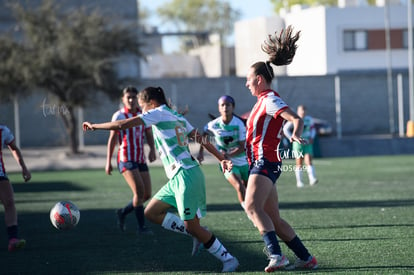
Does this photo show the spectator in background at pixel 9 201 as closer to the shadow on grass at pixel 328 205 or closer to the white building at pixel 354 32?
the shadow on grass at pixel 328 205

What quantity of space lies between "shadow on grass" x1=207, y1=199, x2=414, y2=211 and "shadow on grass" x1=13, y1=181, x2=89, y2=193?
6307mm

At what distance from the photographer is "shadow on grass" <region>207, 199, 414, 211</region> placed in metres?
14.7

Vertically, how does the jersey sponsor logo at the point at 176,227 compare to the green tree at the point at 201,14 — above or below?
below

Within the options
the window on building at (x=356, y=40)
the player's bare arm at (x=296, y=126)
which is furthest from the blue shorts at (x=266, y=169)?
the window on building at (x=356, y=40)

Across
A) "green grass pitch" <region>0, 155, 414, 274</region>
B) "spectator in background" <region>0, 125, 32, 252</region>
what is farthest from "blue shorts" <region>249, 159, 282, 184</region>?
"spectator in background" <region>0, 125, 32, 252</region>

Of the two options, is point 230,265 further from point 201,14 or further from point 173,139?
point 201,14

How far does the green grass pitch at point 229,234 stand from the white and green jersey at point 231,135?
1.04 meters

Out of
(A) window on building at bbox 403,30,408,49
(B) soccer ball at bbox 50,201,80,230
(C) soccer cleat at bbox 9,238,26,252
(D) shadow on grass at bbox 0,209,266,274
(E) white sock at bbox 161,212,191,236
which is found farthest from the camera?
(A) window on building at bbox 403,30,408,49

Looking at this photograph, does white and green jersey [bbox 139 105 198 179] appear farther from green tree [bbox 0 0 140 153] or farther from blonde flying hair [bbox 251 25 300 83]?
green tree [bbox 0 0 140 153]

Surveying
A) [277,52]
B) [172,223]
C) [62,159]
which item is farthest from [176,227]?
[62,159]

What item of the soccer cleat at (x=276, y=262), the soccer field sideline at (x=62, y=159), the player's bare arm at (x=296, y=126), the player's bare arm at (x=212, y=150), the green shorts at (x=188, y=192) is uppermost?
the player's bare arm at (x=296, y=126)

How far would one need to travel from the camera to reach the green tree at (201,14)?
105 metres

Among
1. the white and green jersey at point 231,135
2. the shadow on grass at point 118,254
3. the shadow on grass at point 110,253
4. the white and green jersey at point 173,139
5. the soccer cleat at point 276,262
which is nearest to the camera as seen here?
the soccer cleat at point 276,262

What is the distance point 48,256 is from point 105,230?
8.17ft
